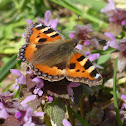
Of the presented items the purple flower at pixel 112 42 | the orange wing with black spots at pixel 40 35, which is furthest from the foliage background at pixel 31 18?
the orange wing with black spots at pixel 40 35

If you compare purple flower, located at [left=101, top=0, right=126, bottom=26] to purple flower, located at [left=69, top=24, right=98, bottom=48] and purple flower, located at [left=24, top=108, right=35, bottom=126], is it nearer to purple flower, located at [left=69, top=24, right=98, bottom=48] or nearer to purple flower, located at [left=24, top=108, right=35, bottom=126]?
purple flower, located at [left=69, top=24, right=98, bottom=48]

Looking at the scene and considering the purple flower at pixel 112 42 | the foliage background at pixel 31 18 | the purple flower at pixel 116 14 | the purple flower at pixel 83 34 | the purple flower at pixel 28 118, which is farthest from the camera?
the foliage background at pixel 31 18

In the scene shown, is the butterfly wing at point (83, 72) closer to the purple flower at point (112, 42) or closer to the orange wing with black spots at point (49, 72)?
the orange wing with black spots at point (49, 72)

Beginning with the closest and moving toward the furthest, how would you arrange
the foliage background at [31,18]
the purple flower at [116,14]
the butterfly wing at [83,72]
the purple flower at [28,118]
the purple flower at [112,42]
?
the purple flower at [28,118] < the butterfly wing at [83,72] < the purple flower at [112,42] < the purple flower at [116,14] < the foliage background at [31,18]

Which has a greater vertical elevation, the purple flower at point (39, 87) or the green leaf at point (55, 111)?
the purple flower at point (39, 87)

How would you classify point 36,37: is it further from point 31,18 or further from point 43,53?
point 31,18

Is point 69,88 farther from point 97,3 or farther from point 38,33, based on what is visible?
point 97,3
